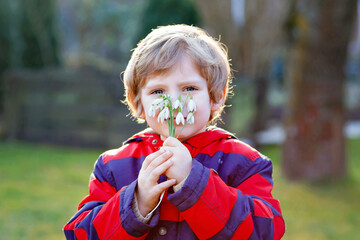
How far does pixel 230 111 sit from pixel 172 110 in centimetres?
543

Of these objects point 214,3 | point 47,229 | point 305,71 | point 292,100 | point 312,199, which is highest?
point 214,3

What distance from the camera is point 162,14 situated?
8.79 m

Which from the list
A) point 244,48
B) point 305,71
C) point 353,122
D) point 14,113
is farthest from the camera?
point 353,122

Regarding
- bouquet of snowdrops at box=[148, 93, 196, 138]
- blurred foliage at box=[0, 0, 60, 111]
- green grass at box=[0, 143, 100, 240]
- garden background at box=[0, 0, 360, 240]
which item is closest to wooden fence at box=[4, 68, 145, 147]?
garden background at box=[0, 0, 360, 240]

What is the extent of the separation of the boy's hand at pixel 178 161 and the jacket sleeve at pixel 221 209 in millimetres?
27

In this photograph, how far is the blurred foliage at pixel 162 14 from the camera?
872 cm

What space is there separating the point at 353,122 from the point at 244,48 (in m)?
5.57

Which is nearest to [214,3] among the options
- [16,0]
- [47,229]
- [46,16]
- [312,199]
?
[46,16]

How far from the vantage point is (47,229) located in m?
4.21

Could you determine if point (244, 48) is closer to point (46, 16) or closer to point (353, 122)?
point (46, 16)

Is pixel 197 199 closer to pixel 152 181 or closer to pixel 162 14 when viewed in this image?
pixel 152 181

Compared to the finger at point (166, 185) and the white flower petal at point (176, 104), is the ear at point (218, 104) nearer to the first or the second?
the white flower petal at point (176, 104)

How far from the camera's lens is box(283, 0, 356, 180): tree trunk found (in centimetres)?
544

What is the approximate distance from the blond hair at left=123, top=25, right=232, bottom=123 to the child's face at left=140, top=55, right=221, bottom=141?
0.02 m
